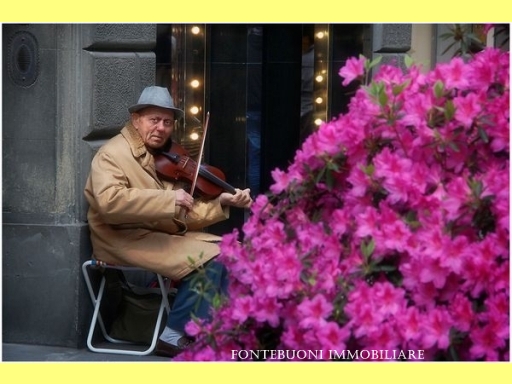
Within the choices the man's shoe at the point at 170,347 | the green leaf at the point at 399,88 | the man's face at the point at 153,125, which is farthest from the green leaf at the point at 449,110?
the man's shoe at the point at 170,347

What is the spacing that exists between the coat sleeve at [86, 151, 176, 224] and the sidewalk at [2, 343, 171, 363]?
0.77 metres

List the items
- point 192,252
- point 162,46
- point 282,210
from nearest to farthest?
point 282,210, point 192,252, point 162,46

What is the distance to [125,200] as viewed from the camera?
17.5 ft

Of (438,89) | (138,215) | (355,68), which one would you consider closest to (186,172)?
(138,215)

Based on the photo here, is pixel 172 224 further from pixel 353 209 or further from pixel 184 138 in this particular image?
pixel 353 209

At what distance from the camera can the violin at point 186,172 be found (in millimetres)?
5594

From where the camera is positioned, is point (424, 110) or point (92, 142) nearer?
point (424, 110)

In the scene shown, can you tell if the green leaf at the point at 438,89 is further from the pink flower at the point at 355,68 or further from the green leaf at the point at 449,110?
the pink flower at the point at 355,68

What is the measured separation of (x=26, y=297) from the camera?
5.92m

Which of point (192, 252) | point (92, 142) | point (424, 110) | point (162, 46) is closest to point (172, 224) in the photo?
point (192, 252)

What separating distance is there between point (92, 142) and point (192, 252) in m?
0.84

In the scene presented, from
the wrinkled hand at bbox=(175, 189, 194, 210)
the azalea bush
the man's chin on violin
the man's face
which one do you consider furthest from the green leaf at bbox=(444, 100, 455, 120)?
the man's face

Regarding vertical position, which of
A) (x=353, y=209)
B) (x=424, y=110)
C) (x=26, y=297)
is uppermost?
(x=424, y=110)

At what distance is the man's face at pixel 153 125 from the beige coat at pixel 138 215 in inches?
1.6
